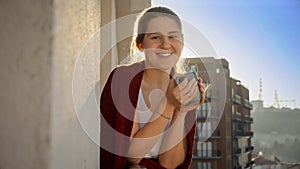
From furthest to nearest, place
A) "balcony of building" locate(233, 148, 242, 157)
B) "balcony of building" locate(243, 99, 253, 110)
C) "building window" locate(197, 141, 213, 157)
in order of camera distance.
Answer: "balcony of building" locate(243, 99, 253, 110) < "balcony of building" locate(233, 148, 242, 157) < "building window" locate(197, 141, 213, 157)

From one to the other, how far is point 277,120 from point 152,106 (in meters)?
4.10

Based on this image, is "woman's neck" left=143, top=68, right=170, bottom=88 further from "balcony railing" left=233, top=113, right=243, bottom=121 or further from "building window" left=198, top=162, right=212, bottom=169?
"building window" left=198, top=162, right=212, bottom=169

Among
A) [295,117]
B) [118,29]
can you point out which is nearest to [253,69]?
[295,117]

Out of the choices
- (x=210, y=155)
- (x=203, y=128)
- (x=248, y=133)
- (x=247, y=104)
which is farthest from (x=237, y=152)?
(x=203, y=128)

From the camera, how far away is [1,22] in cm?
33

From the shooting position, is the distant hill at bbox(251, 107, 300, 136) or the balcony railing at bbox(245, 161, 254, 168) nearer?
the distant hill at bbox(251, 107, 300, 136)

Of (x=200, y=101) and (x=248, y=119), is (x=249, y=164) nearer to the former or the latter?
(x=248, y=119)

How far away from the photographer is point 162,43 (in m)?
0.57

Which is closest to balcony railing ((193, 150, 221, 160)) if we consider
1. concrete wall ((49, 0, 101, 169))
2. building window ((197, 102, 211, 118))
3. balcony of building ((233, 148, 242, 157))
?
balcony of building ((233, 148, 242, 157))

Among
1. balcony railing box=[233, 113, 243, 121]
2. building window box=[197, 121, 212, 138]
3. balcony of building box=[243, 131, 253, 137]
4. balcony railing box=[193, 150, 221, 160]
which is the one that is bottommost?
balcony railing box=[193, 150, 221, 160]

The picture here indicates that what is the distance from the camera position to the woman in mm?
510

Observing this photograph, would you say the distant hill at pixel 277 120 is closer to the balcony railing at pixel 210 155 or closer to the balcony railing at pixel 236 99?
the balcony railing at pixel 236 99

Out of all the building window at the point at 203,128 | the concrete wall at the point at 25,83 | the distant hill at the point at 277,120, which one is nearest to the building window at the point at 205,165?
the distant hill at the point at 277,120

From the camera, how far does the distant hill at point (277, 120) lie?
13.9ft
